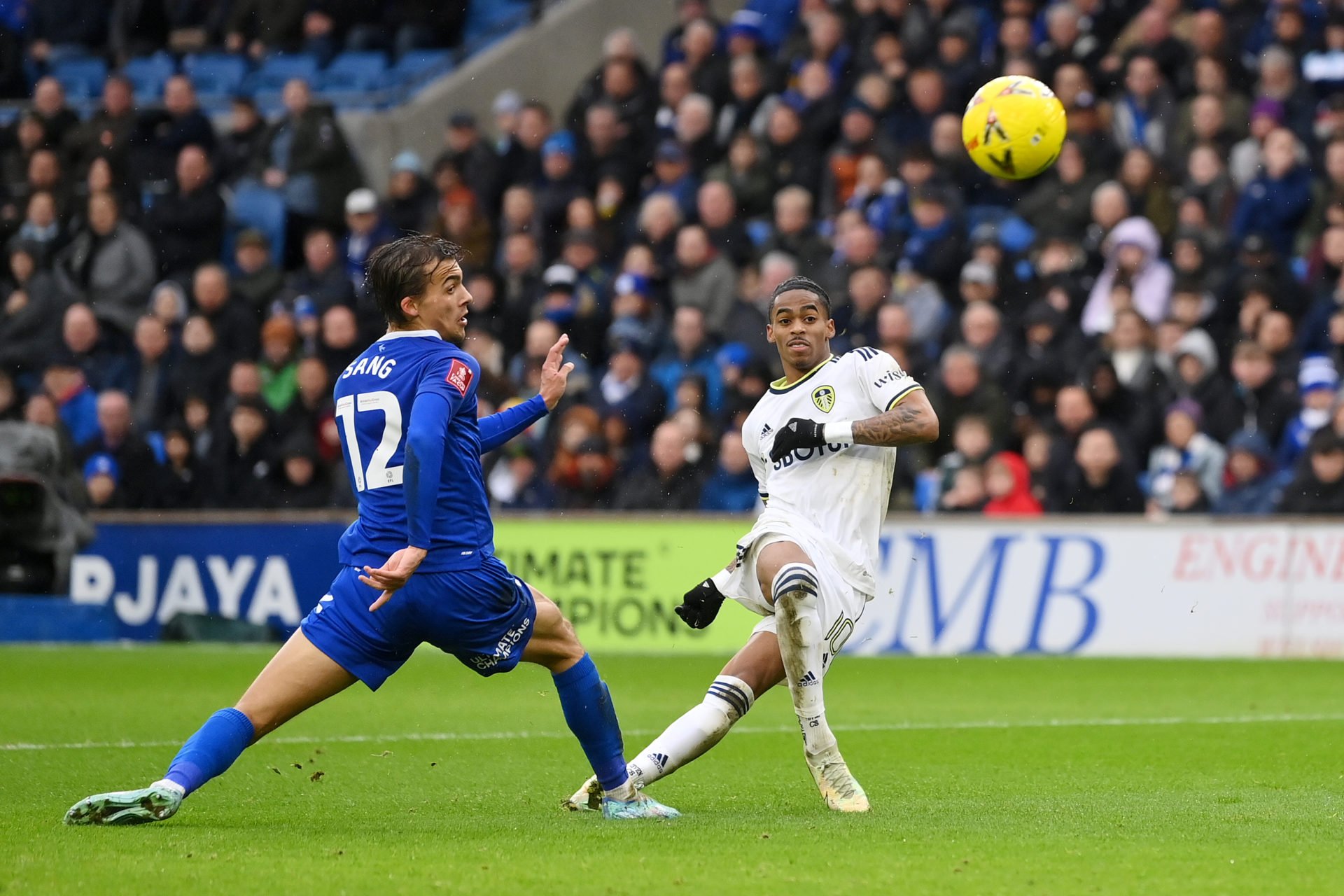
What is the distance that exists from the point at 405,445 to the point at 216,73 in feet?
58.1

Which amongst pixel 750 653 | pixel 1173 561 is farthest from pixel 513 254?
pixel 750 653

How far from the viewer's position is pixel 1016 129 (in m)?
9.94

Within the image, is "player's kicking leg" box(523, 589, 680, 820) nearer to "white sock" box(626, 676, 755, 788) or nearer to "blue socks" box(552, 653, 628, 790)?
"blue socks" box(552, 653, 628, 790)

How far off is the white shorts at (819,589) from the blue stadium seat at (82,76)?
59.3ft

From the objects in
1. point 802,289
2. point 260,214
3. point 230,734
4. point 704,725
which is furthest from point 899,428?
point 260,214

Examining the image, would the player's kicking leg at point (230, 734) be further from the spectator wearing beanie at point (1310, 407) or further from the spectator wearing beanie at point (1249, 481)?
the spectator wearing beanie at point (1310, 407)

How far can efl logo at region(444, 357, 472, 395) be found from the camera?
21.7 ft

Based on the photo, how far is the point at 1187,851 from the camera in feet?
20.2

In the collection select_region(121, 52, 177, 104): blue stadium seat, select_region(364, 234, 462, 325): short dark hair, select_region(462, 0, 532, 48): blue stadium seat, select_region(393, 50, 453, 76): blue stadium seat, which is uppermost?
select_region(462, 0, 532, 48): blue stadium seat

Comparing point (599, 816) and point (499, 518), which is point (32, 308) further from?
point (599, 816)

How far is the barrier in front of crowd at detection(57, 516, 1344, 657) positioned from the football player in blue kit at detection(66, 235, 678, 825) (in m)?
7.55

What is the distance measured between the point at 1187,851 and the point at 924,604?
8.77 m

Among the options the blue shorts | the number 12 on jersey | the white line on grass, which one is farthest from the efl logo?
the white line on grass

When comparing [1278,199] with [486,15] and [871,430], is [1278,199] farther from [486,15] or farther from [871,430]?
[486,15]
